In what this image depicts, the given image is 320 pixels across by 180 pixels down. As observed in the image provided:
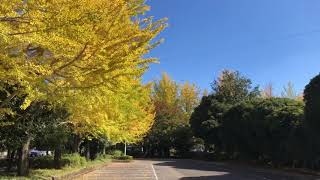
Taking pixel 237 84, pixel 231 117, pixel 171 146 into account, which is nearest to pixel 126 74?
pixel 231 117

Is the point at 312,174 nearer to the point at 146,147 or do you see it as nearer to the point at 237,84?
the point at 237,84

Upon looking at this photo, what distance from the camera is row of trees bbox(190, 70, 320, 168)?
110 feet

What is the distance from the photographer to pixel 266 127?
142 feet

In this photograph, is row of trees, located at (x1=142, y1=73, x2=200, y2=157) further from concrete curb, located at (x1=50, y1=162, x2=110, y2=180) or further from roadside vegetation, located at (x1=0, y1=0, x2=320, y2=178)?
concrete curb, located at (x1=50, y1=162, x2=110, y2=180)

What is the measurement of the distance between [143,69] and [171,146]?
71.5m

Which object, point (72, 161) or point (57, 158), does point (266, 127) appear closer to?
point (72, 161)

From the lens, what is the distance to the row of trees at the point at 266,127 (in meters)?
33.4

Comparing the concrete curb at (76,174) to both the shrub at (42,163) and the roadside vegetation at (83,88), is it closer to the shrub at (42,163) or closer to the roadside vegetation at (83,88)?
the roadside vegetation at (83,88)

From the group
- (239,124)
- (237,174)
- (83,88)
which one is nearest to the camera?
(83,88)

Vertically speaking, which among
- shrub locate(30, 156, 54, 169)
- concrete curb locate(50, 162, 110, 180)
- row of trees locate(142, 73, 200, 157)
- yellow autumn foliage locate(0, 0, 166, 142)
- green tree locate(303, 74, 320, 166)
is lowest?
concrete curb locate(50, 162, 110, 180)

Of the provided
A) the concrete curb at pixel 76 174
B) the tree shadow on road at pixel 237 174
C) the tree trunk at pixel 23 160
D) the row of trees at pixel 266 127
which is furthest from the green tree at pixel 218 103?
the tree trunk at pixel 23 160

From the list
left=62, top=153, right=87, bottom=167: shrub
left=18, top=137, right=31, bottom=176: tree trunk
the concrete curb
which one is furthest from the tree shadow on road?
left=18, top=137, right=31, bottom=176: tree trunk

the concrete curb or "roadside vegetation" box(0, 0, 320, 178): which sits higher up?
"roadside vegetation" box(0, 0, 320, 178)

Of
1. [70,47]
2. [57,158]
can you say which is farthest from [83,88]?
[57,158]
